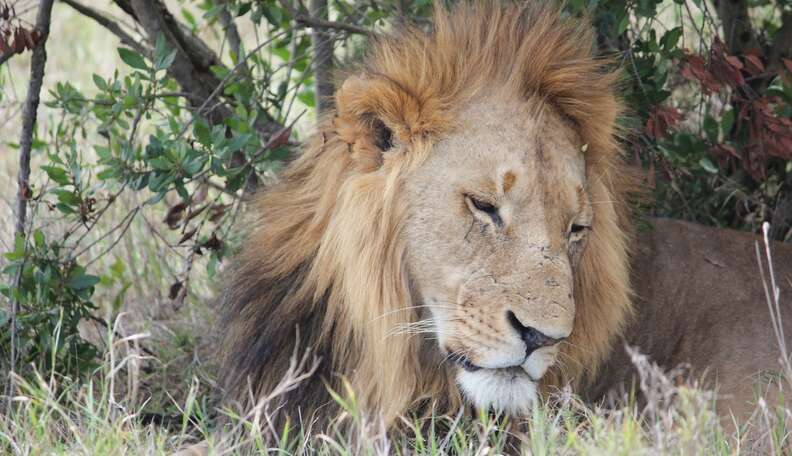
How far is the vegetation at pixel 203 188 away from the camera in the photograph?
3037 mm

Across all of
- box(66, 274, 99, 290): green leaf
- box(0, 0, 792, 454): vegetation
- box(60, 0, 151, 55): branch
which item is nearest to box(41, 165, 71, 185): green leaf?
box(0, 0, 792, 454): vegetation

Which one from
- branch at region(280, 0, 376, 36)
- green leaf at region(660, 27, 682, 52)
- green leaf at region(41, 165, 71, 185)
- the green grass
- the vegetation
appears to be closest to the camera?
the green grass

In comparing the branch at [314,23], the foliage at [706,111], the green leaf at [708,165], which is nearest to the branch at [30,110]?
the branch at [314,23]

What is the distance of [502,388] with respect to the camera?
288 centimetres

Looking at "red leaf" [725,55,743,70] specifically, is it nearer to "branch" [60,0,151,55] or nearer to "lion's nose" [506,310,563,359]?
"lion's nose" [506,310,563,359]

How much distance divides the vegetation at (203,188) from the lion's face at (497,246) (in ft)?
0.57

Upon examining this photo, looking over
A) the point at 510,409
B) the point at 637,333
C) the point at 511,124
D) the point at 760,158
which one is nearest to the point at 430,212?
the point at 511,124

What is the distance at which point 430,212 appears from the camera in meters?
3.00

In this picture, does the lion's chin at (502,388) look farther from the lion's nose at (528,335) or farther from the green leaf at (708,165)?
the green leaf at (708,165)

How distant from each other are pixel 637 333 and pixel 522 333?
3.89 feet

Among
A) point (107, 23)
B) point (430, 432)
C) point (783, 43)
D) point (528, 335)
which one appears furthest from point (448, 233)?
point (783, 43)

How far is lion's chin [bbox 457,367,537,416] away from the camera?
288 centimetres

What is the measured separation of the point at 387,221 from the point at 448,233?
0.57ft

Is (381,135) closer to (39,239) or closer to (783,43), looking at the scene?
(39,239)
